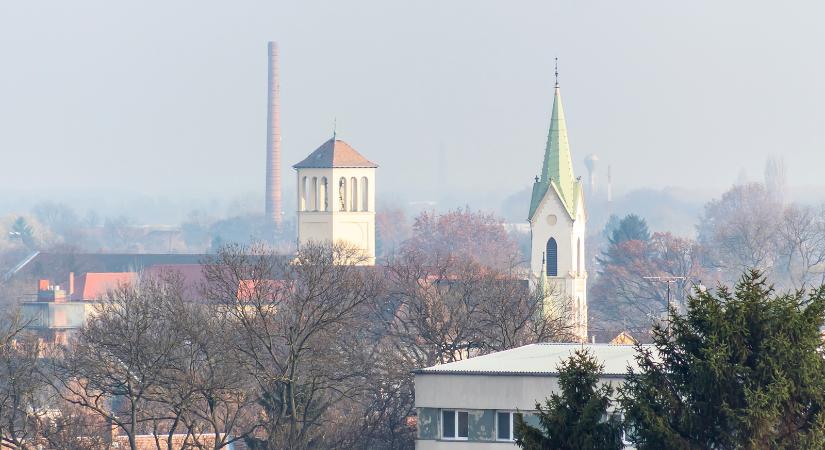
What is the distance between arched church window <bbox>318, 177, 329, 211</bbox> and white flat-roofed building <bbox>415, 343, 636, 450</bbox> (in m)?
57.8

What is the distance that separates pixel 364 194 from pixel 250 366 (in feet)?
169

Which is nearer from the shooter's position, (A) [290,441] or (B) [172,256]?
(A) [290,441]

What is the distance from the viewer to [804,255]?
127562mm

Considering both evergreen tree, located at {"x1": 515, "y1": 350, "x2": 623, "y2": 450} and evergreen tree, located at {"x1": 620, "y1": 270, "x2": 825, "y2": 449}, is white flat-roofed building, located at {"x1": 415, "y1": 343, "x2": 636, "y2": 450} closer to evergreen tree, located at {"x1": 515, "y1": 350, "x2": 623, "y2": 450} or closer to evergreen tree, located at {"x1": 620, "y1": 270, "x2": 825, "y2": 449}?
evergreen tree, located at {"x1": 515, "y1": 350, "x2": 623, "y2": 450}

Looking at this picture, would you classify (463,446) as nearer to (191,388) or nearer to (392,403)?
(191,388)

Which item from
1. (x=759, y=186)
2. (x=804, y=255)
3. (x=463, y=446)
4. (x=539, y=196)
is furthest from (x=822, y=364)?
(x=759, y=186)

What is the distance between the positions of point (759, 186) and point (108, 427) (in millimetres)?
151066

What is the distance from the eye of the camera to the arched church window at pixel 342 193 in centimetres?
9719

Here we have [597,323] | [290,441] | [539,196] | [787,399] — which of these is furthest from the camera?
[597,323]

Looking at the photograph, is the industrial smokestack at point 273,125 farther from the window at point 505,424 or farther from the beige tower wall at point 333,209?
the window at point 505,424

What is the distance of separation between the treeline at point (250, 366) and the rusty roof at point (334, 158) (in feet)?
109

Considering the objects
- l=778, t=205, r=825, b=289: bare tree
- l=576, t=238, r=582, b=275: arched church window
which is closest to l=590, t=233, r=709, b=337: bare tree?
l=778, t=205, r=825, b=289: bare tree

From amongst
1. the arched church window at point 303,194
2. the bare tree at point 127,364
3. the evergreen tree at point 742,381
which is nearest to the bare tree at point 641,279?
the arched church window at point 303,194

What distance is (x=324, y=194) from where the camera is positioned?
97.2 metres
